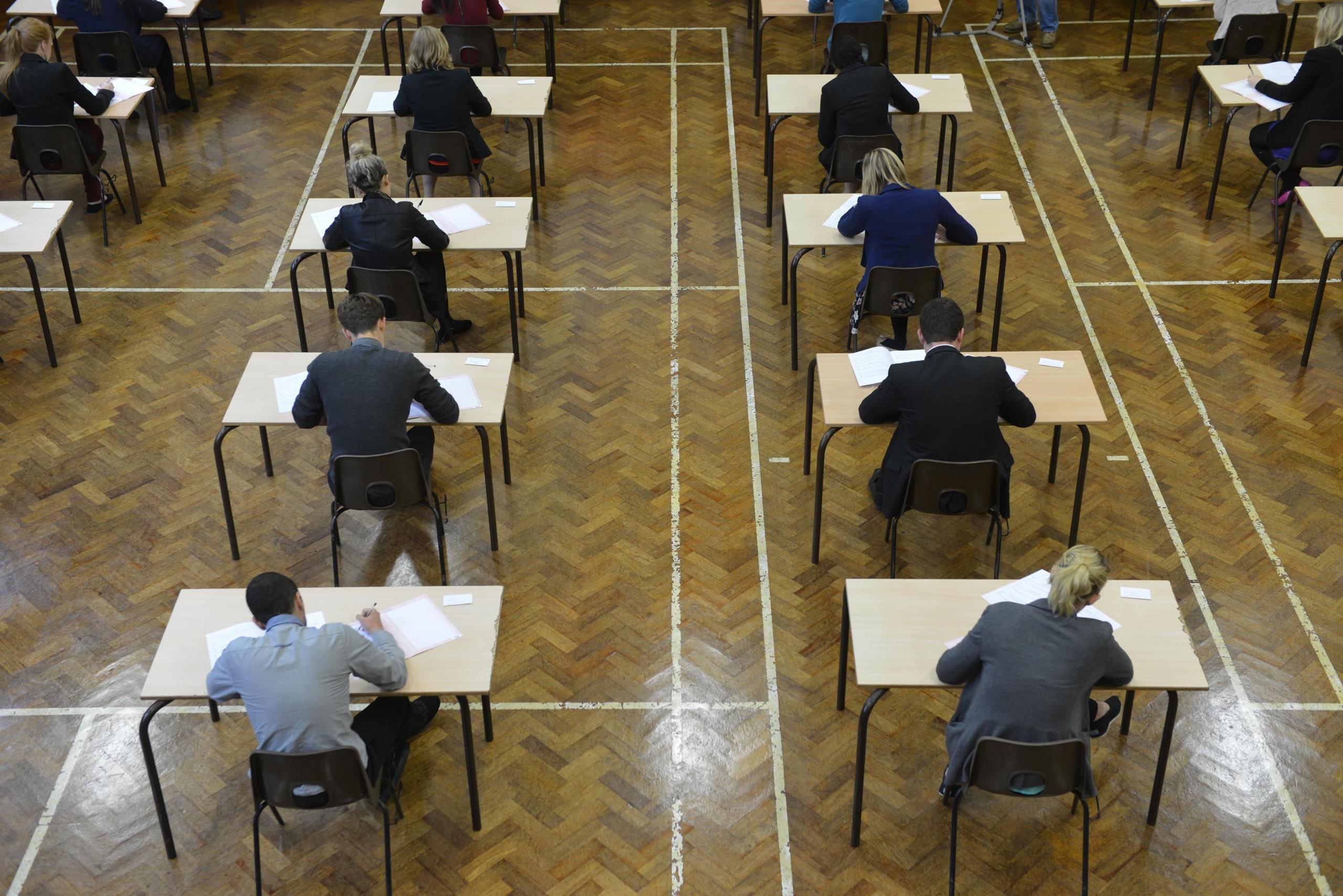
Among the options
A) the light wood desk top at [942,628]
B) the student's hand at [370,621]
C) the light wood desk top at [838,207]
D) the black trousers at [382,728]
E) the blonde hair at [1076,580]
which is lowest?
the black trousers at [382,728]

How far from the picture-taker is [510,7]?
350 inches

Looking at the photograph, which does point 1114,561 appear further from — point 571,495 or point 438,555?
Answer: point 438,555

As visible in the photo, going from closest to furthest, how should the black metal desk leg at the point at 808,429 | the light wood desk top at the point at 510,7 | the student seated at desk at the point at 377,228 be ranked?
1. the black metal desk leg at the point at 808,429
2. the student seated at desk at the point at 377,228
3. the light wood desk top at the point at 510,7

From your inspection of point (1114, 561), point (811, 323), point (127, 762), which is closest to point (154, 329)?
point (127, 762)

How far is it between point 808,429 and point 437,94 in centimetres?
313

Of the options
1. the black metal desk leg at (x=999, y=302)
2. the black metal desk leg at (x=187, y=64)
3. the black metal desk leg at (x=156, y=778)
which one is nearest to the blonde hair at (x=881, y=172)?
the black metal desk leg at (x=999, y=302)

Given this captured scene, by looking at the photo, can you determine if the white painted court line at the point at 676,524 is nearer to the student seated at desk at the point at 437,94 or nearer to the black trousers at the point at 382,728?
the black trousers at the point at 382,728

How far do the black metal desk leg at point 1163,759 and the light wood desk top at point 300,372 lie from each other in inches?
111

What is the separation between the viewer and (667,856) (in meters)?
4.46

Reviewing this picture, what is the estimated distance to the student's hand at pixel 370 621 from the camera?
420 centimetres

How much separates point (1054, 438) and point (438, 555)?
2.89 metres

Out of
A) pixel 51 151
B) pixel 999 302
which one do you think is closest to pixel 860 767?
pixel 999 302

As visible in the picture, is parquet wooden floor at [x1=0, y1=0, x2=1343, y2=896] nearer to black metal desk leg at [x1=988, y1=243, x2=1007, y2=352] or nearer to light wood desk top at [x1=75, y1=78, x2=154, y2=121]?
black metal desk leg at [x1=988, y1=243, x2=1007, y2=352]

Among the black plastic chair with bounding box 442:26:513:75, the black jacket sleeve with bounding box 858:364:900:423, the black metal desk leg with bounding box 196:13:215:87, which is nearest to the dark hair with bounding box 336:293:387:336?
the black jacket sleeve with bounding box 858:364:900:423
